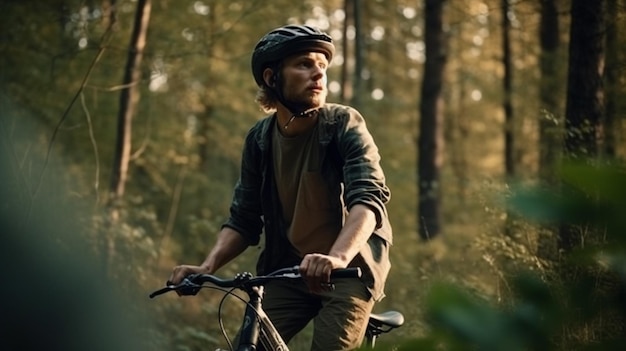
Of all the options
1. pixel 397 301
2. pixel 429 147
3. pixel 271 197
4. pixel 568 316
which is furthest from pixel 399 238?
pixel 568 316

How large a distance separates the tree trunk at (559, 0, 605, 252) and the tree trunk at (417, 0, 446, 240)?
7411 millimetres

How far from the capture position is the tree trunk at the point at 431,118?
1591 centimetres

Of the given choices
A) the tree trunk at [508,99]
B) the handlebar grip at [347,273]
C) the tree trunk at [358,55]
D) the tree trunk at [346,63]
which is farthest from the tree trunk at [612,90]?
the tree trunk at [346,63]

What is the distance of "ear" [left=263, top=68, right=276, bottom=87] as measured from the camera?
466 centimetres

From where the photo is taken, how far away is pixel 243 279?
3814mm

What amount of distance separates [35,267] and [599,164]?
10.6 metres

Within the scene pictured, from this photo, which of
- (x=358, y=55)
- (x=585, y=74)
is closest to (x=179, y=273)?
(x=585, y=74)

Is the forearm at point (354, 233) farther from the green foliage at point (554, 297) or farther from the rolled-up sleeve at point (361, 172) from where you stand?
the green foliage at point (554, 297)

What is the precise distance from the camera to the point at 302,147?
4488 millimetres

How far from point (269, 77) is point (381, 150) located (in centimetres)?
1857

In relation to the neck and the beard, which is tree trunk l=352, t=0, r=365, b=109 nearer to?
the neck

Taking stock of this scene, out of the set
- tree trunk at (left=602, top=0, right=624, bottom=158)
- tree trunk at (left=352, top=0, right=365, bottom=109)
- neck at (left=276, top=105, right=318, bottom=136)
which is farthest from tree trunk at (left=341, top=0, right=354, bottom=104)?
neck at (left=276, top=105, right=318, bottom=136)

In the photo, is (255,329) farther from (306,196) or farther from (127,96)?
(127,96)

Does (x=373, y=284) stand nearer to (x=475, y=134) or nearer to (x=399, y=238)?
(x=399, y=238)
